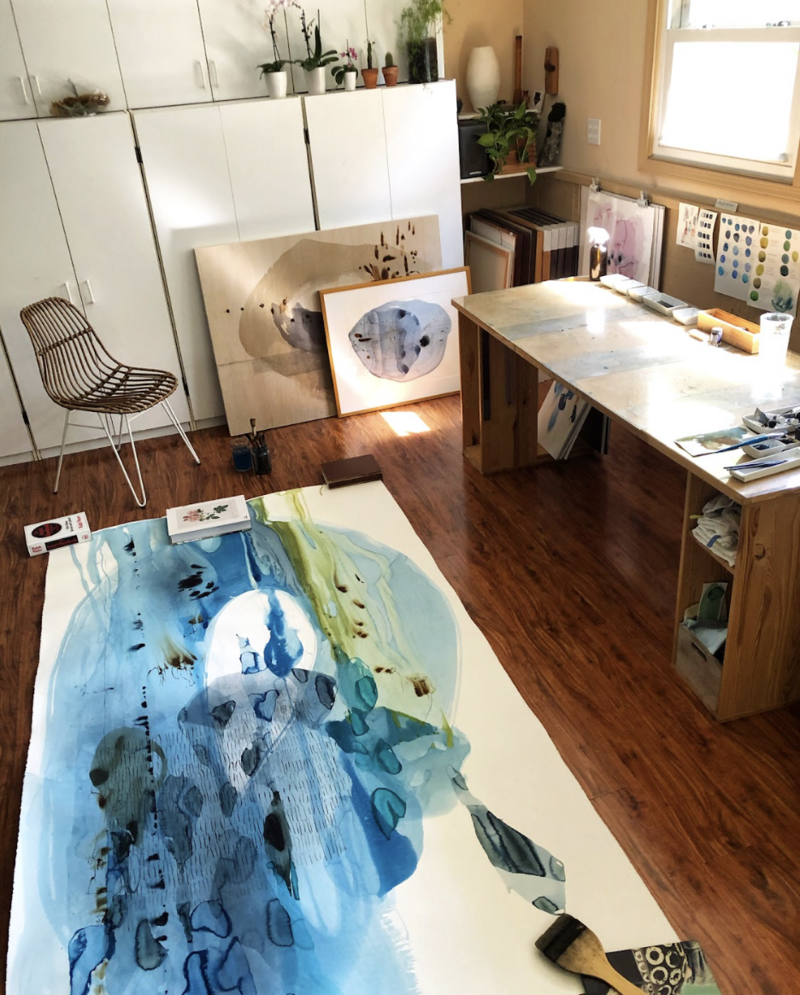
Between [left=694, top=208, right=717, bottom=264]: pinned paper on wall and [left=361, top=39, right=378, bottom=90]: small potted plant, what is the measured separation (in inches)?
62.6

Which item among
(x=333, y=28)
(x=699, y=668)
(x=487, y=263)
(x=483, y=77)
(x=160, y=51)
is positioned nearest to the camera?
(x=699, y=668)

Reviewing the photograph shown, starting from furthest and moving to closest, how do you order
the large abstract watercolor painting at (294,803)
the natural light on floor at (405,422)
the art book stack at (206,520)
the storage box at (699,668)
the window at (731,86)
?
1. the natural light on floor at (405,422)
2. the art book stack at (206,520)
3. the window at (731,86)
4. the storage box at (699,668)
5. the large abstract watercolor painting at (294,803)

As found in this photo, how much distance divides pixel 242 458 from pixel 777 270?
7.43ft

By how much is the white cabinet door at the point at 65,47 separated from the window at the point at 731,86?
2.26m

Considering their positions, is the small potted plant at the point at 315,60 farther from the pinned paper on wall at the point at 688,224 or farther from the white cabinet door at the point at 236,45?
the pinned paper on wall at the point at 688,224

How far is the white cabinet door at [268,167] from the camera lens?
11.8 ft

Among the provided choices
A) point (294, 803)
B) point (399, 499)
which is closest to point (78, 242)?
point (399, 499)

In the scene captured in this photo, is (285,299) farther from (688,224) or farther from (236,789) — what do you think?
(236,789)

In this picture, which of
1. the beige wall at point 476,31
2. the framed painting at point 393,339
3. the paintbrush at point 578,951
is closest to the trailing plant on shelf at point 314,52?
the beige wall at point 476,31

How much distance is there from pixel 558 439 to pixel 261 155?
182cm

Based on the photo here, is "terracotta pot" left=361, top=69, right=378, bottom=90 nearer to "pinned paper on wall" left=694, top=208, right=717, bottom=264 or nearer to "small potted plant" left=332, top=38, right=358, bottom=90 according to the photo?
"small potted plant" left=332, top=38, right=358, bottom=90

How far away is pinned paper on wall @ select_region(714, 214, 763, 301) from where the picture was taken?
3.01 metres

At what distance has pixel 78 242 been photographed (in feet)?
11.7

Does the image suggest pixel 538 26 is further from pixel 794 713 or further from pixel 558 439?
pixel 794 713
